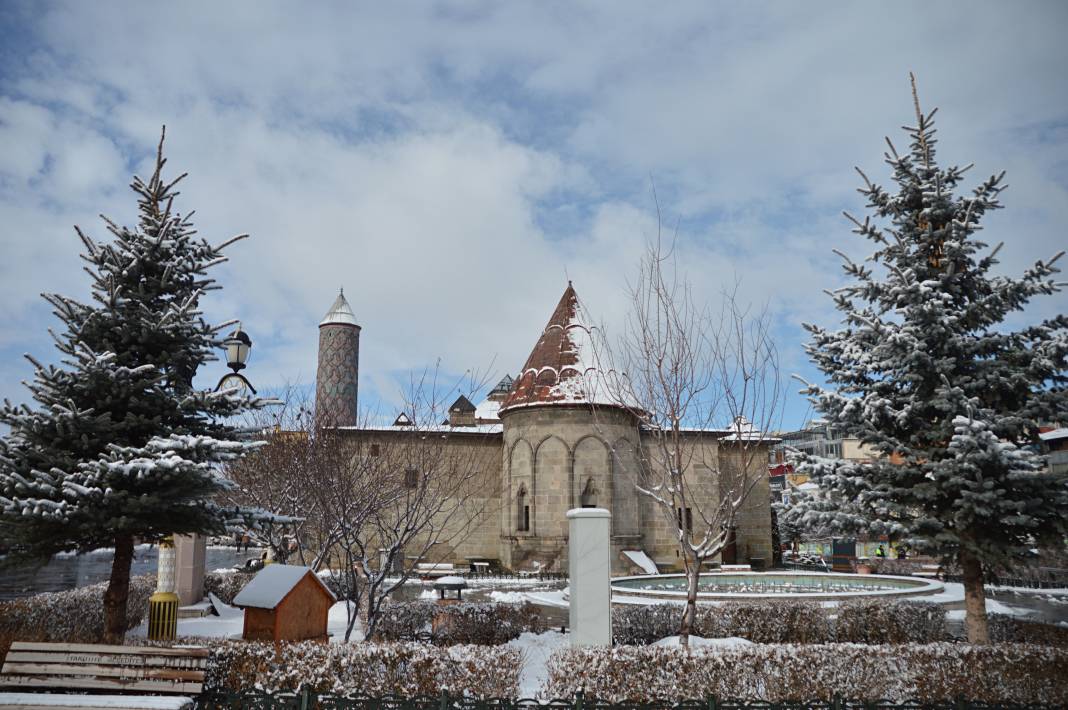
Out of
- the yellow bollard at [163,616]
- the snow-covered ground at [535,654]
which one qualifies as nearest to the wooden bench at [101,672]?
the snow-covered ground at [535,654]

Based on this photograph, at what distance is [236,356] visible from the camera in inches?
414

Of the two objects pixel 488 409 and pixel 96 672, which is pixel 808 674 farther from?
pixel 488 409

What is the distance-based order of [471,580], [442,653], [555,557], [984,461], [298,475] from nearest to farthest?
[442,653] < [984,461] < [298,475] < [471,580] < [555,557]

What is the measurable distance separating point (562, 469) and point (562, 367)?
4091 millimetres

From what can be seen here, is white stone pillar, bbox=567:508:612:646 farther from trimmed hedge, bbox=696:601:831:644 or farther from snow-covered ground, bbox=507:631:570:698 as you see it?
trimmed hedge, bbox=696:601:831:644

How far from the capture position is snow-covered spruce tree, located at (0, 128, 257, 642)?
325 inches

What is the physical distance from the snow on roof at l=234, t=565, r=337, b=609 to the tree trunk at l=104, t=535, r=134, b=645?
1285mm

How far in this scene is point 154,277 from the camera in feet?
31.4

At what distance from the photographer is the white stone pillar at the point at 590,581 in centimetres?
1002

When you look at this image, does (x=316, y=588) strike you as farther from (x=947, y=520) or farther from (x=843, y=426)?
(x=947, y=520)

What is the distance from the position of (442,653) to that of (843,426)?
265 inches

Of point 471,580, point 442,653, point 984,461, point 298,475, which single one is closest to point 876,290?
point 984,461

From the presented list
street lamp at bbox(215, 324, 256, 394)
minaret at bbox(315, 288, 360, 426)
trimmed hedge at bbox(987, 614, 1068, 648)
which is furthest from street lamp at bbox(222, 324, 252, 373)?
minaret at bbox(315, 288, 360, 426)

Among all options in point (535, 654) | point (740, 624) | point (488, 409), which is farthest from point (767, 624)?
point (488, 409)
